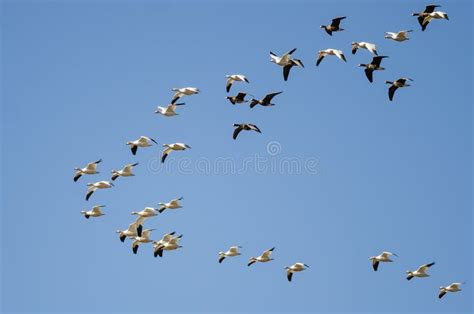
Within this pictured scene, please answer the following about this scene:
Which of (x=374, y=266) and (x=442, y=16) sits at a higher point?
(x=442, y=16)

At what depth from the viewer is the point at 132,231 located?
209 feet

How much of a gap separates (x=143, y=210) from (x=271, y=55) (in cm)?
901

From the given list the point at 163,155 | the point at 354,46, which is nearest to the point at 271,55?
the point at 354,46

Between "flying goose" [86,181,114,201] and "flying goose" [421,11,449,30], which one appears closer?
"flying goose" [421,11,449,30]

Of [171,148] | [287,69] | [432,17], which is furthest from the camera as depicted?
[171,148]

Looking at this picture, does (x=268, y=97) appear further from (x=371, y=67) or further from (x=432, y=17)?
(x=432, y=17)

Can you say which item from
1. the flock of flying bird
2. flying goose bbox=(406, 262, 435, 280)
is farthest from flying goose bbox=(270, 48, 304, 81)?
flying goose bbox=(406, 262, 435, 280)

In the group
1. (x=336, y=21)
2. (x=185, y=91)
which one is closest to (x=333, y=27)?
(x=336, y=21)

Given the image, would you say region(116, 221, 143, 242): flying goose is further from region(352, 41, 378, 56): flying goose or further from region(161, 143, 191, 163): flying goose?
region(352, 41, 378, 56): flying goose

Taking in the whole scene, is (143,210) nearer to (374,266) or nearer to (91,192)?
(91,192)

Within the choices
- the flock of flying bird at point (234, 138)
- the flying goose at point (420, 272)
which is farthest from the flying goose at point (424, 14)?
the flying goose at point (420, 272)

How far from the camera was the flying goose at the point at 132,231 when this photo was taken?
6287cm

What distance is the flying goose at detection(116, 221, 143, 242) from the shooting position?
62866 millimetres

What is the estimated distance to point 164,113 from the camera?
6206 cm
